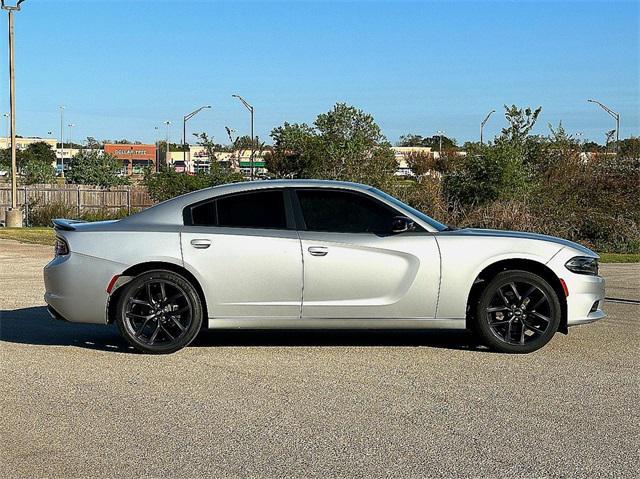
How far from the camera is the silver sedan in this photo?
910 cm

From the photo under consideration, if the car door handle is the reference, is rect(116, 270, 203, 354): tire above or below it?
below

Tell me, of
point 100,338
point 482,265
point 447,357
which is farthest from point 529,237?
point 100,338

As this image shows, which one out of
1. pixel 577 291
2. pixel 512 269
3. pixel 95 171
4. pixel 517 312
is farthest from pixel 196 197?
pixel 95 171

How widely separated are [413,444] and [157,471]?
1597 millimetres

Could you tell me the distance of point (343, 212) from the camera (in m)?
9.38

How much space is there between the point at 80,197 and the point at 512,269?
38.9 meters

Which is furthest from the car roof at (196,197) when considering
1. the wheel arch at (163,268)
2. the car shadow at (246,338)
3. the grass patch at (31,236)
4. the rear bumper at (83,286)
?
the grass patch at (31,236)

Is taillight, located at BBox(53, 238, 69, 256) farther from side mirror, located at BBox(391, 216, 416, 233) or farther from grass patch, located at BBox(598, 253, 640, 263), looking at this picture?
grass patch, located at BBox(598, 253, 640, 263)

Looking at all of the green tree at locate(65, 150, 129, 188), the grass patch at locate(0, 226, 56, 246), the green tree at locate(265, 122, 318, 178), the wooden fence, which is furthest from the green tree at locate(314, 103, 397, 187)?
the green tree at locate(65, 150, 129, 188)

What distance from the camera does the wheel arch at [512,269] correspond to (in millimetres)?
9195

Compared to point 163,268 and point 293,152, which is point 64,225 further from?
point 293,152

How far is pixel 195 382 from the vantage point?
7938mm

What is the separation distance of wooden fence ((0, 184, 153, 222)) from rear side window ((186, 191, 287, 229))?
1338 inches

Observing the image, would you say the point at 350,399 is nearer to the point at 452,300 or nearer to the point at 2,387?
the point at 452,300
